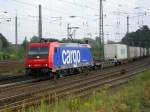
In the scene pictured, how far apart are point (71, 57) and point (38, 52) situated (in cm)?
436

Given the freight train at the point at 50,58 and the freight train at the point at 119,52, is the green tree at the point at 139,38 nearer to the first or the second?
the freight train at the point at 119,52

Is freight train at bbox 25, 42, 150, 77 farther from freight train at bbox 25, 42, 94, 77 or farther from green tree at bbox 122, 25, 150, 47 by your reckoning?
green tree at bbox 122, 25, 150, 47

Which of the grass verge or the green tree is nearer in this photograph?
the grass verge

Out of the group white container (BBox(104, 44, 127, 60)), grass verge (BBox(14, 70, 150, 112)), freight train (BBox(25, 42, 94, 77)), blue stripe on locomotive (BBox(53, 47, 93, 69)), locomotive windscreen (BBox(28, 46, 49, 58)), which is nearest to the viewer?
grass verge (BBox(14, 70, 150, 112))

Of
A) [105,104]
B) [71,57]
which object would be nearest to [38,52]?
[71,57]

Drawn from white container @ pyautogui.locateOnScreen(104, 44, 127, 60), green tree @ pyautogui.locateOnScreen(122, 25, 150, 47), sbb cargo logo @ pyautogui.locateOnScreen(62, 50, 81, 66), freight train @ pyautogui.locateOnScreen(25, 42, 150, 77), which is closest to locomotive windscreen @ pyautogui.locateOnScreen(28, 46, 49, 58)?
freight train @ pyautogui.locateOnScreen(25, 42, 150, 77)

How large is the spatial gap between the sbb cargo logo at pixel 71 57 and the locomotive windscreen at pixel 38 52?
2415 millimetres

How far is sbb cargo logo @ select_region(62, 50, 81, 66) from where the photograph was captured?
3469 centimetres

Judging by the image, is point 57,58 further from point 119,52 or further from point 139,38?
point 139,38

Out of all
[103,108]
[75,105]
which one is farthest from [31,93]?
[103,108]

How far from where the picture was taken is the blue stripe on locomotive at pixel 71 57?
33406 millimetres

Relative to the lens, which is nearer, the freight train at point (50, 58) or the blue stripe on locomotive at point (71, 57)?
the freight train at point (50, 58)

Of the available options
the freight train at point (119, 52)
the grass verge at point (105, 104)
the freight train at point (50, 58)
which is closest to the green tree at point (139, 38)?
the freight train at point (119, 52)

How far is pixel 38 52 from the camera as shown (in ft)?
107
